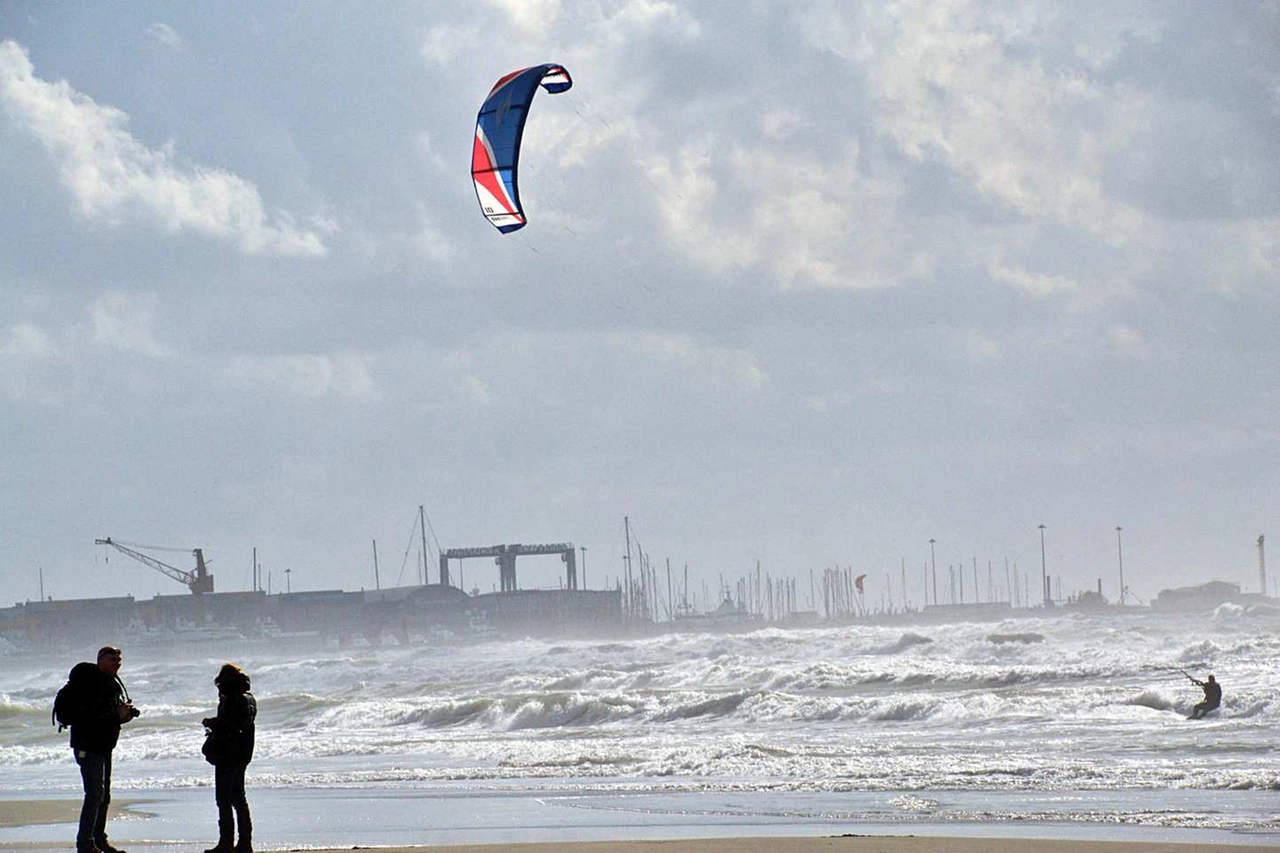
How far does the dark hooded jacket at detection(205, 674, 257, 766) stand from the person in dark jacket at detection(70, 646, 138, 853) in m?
0.48

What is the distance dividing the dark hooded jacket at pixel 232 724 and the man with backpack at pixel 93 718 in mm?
490

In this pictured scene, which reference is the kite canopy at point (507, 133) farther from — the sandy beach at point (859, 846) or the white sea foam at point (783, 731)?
the sandy beach at point (859, 846)

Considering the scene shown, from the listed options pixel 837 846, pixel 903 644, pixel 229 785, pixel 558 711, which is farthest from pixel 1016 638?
pixel 229 785

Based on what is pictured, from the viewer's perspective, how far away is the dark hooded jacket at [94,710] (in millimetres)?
9609

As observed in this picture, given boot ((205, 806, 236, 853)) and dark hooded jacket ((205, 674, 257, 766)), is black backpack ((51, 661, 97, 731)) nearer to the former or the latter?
dark hooded jacket ((205, 674, 257, 766))

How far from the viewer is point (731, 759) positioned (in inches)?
708

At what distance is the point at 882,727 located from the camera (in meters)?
24.2

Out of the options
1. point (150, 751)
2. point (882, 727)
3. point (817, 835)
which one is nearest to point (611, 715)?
point (882, 727)

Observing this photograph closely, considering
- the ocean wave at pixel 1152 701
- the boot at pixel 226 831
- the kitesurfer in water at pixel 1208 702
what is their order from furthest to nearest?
1. the ocean wave at pixel 1152 701
2. the kitesurfer in water at pixel 1208 702
3. the boot at pixel 226 831

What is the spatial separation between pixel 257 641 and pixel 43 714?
76.3 m

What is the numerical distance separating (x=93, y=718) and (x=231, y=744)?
78 centimetres

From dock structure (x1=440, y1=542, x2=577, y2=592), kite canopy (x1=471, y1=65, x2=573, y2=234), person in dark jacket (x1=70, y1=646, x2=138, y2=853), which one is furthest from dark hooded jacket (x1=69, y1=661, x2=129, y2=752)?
dock structure (x1=440, y1=542, x2=577, y2=592)

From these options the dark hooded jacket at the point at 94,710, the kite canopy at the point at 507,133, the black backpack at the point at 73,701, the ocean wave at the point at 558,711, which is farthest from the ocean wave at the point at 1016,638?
the black backpack at the point at 73,701

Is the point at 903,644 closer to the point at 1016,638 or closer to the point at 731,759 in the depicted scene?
the point at 1016,638
